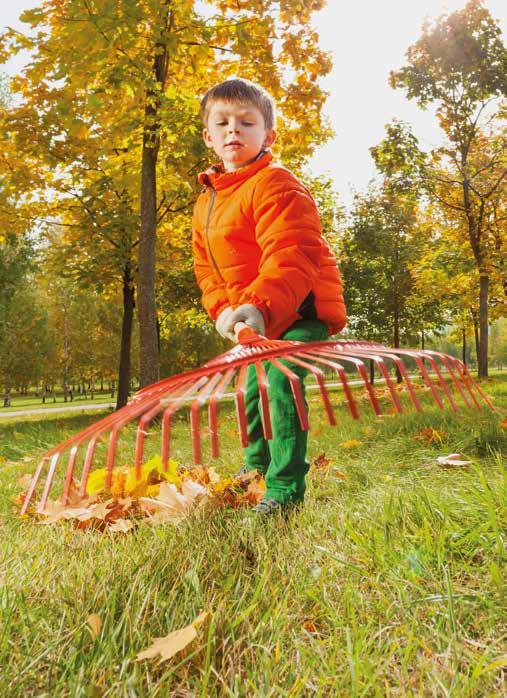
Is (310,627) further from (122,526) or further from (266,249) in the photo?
(266,249)

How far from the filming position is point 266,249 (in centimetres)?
192

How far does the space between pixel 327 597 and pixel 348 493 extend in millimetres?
975

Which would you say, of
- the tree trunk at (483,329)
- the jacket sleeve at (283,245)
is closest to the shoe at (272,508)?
the jacket sleeve at (283,245)

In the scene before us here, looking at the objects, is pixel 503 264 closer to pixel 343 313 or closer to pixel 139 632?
pixel 343 313

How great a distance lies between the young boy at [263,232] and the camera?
197 centimetres

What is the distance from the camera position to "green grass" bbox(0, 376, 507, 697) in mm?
1077

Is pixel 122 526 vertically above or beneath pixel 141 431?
beneath

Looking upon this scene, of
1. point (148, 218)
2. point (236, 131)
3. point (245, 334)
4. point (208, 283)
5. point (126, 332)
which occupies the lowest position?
point (245, 334)

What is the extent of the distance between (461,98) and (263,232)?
473 inches

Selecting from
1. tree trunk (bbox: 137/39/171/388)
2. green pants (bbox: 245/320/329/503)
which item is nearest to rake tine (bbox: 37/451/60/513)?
green pants (bbox: 245/320/329/503)

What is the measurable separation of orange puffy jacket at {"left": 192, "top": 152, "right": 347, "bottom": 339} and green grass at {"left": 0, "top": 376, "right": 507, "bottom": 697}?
729mm

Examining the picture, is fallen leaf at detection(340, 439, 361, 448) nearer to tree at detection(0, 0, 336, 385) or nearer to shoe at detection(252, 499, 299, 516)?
shoe at detection(252, 499, 299, 516)

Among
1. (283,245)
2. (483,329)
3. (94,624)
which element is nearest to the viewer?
(94,624)

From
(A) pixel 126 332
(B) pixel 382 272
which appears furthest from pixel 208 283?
(B) pixel 382 272
